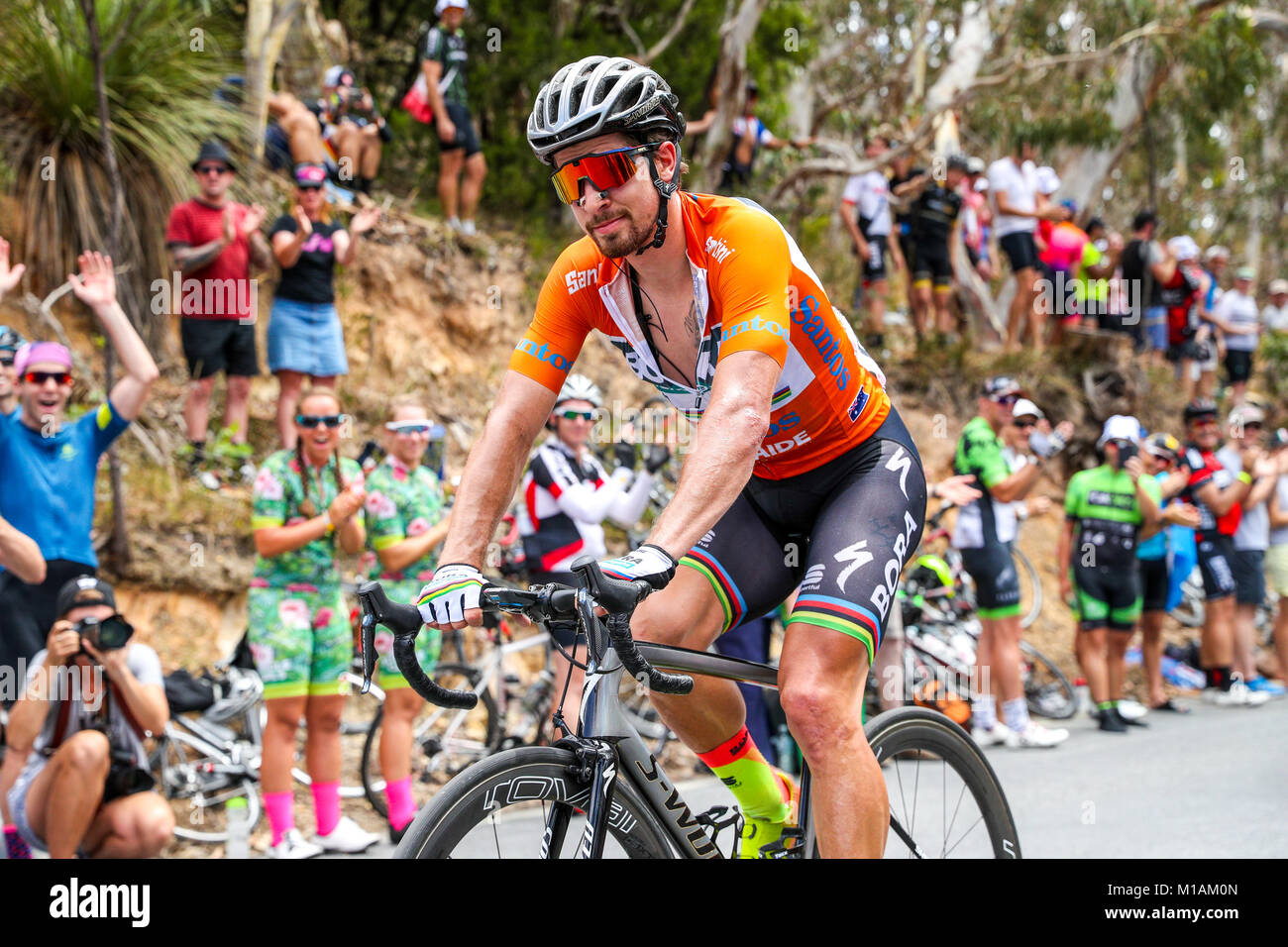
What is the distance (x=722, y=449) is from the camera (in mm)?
2871

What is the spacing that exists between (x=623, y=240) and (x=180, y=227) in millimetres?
6439

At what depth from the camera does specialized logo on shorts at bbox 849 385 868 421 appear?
3.55 metres

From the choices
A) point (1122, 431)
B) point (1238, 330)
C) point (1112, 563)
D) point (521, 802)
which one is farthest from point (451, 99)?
point (1238, 330)

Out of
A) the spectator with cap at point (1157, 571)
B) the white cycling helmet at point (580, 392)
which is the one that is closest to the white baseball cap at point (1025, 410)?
the spectator with cap at point (1157, 571)

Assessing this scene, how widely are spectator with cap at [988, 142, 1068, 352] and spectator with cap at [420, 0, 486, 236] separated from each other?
6191 millimetres

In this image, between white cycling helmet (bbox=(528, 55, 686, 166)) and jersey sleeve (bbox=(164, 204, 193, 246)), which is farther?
jersey sleeve (bbox=(164, 204, 193, 246))

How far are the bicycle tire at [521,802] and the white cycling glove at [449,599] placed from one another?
32cm

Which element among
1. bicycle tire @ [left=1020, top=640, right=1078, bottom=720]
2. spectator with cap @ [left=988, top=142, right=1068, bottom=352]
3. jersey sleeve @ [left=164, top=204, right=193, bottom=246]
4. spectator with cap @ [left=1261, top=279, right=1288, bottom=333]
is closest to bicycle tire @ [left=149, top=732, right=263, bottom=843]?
jersey sleeve @ [left=164, top=204, right=193, bottom=246]

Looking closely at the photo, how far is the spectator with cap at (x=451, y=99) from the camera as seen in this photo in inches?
420

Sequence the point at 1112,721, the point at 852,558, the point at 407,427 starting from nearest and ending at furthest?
1. the point at 852,558
2. the point at 407,427
3. the point at 1112,721

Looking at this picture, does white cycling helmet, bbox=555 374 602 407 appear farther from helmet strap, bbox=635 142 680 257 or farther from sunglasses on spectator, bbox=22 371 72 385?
helmet strap, bbox=635 142 680 257

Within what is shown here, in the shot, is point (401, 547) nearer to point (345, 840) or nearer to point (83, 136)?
point (345, 840)

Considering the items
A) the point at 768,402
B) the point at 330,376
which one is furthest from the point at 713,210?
the point at 330,376
